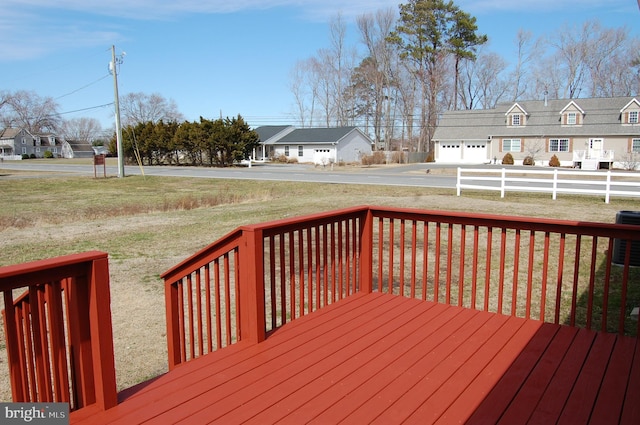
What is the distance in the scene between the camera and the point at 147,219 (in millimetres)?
13703

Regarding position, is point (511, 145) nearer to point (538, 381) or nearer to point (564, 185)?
point (564, 185)

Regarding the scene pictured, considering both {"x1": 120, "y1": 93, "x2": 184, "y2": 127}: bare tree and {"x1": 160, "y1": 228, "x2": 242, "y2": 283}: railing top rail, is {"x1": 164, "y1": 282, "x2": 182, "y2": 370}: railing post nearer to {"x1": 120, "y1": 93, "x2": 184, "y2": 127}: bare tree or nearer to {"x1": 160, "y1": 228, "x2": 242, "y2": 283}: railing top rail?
{"x1": 160, "y1": 228, "x2": 242, "y2": 283}: railing top rail

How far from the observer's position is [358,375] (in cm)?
323

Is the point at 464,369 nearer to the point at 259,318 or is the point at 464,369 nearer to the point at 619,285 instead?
the point at 259,318

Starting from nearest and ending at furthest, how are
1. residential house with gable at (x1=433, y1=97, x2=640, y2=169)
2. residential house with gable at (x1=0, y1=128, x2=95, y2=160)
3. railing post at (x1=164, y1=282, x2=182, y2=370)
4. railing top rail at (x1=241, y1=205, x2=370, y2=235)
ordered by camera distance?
railing top rail at (x1=241, y1=205, x2=370, y2=235) → railing post at (x1=164, y1=282, x2=182, y2=370) → residential house with gable at (x1=433, y1=97, x2=640, y2=169) → residential house with gable at (x1=0, y1=128, x2=95, y2=160)

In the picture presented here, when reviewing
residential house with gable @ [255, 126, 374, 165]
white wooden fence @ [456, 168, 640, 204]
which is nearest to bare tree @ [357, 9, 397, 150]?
residential house with gable @ [255, 126, 374, 165]

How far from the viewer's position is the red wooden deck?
2.73 meters

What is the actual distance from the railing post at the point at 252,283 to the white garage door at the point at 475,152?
44.8m

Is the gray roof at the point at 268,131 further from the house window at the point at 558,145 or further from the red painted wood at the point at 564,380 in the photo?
the red painted wood at the point at 564,380

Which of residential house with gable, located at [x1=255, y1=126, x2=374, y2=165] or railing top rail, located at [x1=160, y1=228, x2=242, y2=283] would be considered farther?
residential house with gable, located at [x1=255, y1=126, x2=374, y2=165]

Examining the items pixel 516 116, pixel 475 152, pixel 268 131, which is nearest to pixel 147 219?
pixel 475 152

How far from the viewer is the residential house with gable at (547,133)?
127 feet

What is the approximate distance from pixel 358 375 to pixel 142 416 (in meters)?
1.35

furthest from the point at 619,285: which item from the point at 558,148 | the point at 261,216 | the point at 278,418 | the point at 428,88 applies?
the point at 428,88
